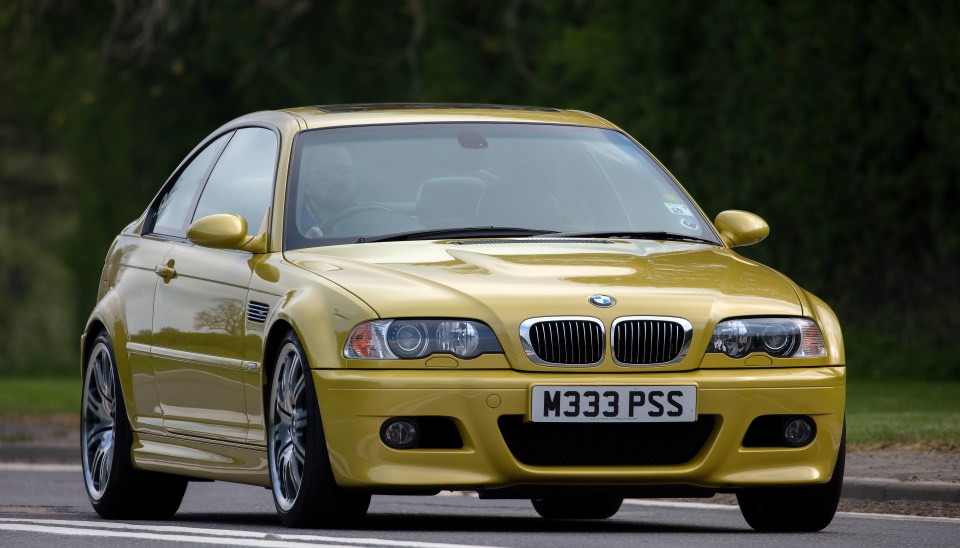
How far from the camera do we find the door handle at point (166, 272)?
32.3 ft

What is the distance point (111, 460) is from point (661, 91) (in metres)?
17.0

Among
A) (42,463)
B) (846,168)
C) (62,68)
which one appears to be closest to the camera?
(42,463)

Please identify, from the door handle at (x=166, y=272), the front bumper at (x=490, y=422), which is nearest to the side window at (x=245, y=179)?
the door handle at (x=166, y=272)

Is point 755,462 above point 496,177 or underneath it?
underneath

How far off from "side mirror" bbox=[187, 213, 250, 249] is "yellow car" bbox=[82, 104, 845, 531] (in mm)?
14

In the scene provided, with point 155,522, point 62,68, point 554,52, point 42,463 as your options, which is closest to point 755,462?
point 155,522

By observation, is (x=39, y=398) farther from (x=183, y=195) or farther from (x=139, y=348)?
(x=139, y=348)

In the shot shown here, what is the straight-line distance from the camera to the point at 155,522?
9.87 m

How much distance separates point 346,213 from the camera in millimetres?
9109

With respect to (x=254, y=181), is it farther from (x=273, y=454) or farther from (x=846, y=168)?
(x=846, y=168)

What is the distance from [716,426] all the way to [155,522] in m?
2.85

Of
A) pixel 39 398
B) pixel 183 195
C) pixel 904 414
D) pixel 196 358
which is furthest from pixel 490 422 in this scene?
pixel 39 398

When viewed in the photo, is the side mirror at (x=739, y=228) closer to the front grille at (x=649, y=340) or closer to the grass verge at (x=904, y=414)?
the front grille at (x=649, y=340)

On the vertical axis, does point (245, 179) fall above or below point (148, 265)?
above
